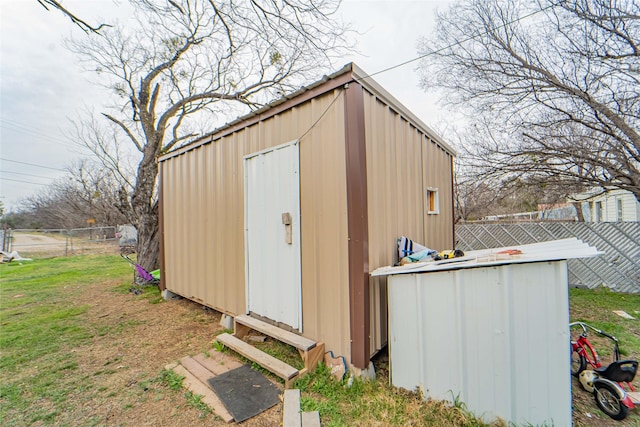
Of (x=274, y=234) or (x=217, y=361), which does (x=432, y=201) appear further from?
(x=217, y=361)

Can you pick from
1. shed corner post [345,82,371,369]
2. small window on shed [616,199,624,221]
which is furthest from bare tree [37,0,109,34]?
small window on shed [616,199,624,221]

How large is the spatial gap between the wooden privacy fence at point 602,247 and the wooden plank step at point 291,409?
6584mm

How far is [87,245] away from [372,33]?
58.7 ft

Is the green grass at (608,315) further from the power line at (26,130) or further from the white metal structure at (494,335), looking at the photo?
the power line at (26,130)

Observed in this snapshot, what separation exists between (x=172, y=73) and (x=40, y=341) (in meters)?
7.12

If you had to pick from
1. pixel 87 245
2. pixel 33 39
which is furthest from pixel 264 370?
pixel 87 245

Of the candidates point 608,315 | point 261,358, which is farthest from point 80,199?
point 608,315

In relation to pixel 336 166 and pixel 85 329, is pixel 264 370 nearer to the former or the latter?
pixel 336 166

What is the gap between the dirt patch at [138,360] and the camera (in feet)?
6.65

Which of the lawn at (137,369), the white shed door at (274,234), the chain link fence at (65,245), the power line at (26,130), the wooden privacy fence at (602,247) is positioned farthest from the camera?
the power line at (26,130)

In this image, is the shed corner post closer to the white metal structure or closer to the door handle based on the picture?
the white metal structure

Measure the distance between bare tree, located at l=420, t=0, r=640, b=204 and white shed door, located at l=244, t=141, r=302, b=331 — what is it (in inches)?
178

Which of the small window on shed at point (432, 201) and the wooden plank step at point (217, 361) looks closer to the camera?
the wooden plank step at point (217, 361)

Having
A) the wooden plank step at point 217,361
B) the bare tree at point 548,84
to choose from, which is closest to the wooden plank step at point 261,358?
the wooden plank step at point 217,361
